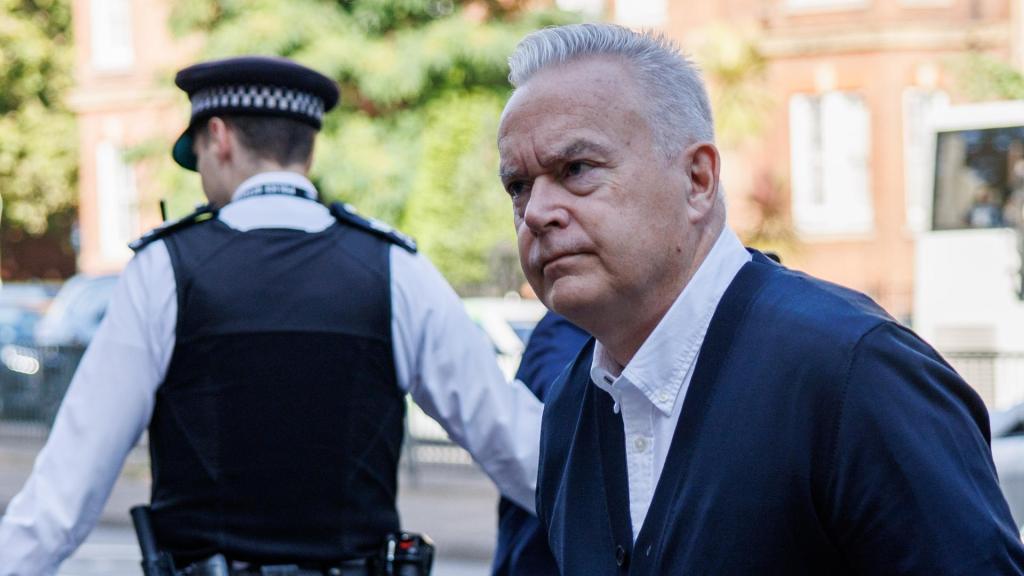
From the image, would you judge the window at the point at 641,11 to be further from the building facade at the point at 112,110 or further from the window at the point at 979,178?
the window at the point at 979,178

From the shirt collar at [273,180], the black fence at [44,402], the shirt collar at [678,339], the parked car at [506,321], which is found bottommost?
the black fence at [44,402]

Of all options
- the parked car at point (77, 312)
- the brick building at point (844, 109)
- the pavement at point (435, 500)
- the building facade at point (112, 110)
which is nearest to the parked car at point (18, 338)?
the parked car at point (77, 312)

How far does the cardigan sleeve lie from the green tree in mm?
20042

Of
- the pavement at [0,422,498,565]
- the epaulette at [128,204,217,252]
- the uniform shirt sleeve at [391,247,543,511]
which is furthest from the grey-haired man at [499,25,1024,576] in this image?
the pavement at [0,422,498,565]

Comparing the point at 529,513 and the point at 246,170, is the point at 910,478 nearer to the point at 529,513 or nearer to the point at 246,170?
the point at 529,513

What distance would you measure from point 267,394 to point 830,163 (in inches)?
988

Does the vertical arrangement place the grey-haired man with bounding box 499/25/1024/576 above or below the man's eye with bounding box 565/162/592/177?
below

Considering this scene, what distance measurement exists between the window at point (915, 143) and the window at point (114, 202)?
54.5ft

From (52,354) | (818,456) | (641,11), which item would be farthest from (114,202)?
(818,456)

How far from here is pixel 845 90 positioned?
27812 millimetres

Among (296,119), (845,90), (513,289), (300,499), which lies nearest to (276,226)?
(296,119)

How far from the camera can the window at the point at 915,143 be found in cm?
2722

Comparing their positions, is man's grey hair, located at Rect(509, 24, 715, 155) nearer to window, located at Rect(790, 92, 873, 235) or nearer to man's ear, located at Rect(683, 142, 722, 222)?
man's ear, located at Rect(683, 142, 722, 222)

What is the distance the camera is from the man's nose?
2109 mm
